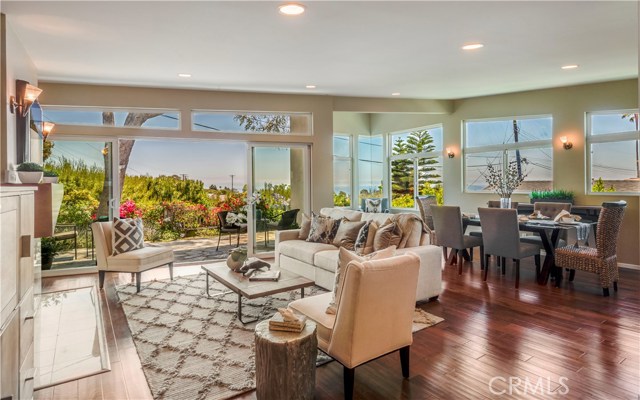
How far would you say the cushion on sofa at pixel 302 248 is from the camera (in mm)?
4629

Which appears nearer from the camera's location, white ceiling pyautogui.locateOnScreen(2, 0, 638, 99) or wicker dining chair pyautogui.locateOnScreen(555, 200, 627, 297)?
white ceiling pyautogui.locateOnScreen(2, 0, 638, 99)

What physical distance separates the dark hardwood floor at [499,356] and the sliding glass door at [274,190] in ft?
8.86

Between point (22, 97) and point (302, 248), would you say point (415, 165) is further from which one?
point (22, 97)

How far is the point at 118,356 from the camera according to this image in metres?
2.96

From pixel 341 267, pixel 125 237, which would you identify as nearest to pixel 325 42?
pixel 341 267

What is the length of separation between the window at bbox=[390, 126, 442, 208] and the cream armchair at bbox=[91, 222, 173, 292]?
249 inches

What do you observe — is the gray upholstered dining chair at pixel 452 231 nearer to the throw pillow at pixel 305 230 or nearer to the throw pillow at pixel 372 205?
the throw pillow at pixel 305 230

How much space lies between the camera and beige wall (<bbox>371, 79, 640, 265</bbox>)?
590cm

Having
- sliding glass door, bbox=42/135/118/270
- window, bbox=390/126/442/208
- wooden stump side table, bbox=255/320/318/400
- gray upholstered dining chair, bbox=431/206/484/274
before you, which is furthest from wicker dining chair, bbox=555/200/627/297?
sliding glass door, bbox=42/135/118/270

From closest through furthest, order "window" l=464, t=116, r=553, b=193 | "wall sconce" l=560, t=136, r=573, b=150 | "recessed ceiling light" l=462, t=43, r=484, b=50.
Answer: "recessed ceiling light" l=462, t=43, r=484, b=50 < "wall sconce" l=560, t=136, r=573, b=150 < "window" l=464, t=116, r=553, b=193

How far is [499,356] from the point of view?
285 centimetres

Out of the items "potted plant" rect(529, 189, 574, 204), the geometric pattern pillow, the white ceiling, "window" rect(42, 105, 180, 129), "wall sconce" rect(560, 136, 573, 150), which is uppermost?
the white ceiling

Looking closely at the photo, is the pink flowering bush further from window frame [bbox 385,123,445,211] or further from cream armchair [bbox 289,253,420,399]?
cream armchair [bbox 289,253,420,399]

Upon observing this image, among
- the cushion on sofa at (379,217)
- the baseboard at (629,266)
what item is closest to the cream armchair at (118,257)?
the cushion on sofa at (379,217)
